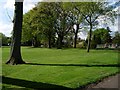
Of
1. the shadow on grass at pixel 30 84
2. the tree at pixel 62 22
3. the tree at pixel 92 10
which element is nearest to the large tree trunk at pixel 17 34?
the shadow on grass at pixel 30 84

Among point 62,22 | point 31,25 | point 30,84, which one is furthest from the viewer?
point 31,25

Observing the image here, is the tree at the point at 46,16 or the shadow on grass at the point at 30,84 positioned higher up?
the tree at the point at 46,16

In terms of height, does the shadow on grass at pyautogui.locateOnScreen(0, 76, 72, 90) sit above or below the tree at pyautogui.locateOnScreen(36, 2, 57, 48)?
below

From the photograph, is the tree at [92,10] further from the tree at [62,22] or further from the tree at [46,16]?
Result: the tree at [46,16]

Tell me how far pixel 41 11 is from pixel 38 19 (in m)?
2.13

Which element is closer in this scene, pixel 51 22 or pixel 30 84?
pixel 30 84

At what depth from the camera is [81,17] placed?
49.2 metres

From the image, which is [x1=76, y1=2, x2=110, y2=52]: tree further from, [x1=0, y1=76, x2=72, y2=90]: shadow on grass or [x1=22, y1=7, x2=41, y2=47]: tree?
[x1=0, y1=76, x2=72, y2=90]: shadow on grass

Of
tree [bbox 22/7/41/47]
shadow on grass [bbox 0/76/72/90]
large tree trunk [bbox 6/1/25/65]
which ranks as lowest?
shadow on grass [bbox 0/76/72/90]

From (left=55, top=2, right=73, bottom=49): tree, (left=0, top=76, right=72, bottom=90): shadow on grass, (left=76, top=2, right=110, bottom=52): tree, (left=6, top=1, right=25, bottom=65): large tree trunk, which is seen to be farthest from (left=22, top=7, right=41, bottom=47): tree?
(left=0, top=76, right=72, bottom=90): shadow on grass

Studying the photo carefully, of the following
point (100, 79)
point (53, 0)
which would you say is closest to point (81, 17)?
point (53, 0)

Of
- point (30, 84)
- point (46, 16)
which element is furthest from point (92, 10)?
point (30, 84)

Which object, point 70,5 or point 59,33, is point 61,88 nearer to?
point 70,5

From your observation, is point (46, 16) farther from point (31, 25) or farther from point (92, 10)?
point (92, 10)
